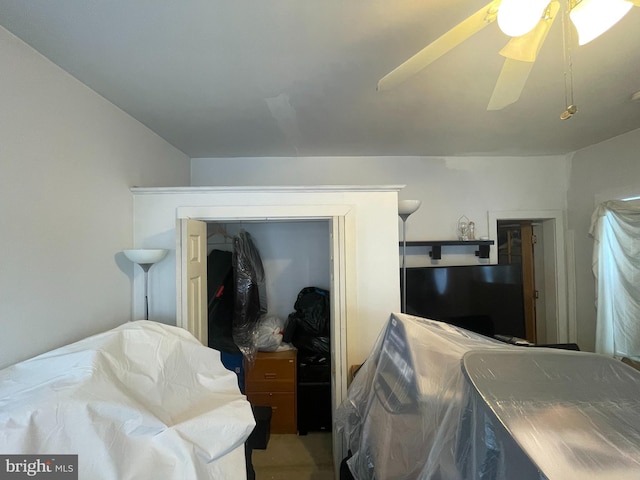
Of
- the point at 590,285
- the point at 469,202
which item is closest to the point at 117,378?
the point at 469,202

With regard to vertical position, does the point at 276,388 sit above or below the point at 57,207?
below

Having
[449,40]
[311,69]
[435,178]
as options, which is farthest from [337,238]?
[435,178]

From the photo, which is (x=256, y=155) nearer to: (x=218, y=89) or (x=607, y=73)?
(x=218, y=89)

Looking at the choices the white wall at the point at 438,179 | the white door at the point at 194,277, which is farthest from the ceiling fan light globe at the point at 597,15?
the white wall at the point at 438,179

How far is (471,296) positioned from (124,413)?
260cm

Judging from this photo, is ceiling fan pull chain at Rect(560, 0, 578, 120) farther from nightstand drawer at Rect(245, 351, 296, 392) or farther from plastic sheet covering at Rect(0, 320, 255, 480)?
nightstand drawer at Rect(245, 351, 296, 392)

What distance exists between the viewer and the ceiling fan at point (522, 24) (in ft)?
2.39

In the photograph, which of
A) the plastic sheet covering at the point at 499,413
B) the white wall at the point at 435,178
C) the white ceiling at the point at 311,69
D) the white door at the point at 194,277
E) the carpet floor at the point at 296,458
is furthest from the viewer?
the white wall at the point at 435,178

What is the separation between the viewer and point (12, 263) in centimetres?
114

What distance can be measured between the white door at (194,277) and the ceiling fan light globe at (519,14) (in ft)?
5.67

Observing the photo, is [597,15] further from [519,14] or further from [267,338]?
[267,338]

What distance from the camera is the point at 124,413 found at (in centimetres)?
90

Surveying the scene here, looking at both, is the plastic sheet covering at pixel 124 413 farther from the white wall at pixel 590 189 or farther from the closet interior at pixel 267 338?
the white wall at pixel 590 189

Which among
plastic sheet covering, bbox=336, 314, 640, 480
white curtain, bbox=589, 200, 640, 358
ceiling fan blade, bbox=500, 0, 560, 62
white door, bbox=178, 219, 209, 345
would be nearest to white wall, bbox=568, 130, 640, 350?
white curtain, bbox=589, 200, 640, 358
